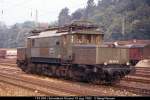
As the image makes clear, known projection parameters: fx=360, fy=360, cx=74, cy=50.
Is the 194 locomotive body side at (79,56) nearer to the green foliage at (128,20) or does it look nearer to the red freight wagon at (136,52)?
the red freight wagon at (136,52)

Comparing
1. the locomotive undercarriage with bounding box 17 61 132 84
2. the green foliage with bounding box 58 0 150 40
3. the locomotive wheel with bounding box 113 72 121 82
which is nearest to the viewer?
the locomotive undercarriage with bounding box 17 61 132 84

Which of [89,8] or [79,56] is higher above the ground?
[89,8]

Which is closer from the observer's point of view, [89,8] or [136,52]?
[136,52]

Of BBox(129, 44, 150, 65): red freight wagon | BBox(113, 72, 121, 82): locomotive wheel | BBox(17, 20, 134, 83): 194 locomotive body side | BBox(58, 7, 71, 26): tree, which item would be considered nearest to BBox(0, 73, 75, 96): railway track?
BBox(17, 20, 134, 83): 194 locomotive body side

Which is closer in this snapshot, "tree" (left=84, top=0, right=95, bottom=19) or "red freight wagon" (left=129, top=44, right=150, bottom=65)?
"red freight wagon" (left=129, top=44, right=150, bottom=65)

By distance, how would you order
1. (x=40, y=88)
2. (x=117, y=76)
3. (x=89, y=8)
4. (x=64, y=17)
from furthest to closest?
1. (x=89, y=8)
2. (x=64, y=17)
3. (x=117, y=76)
4. (x=40, y=88)

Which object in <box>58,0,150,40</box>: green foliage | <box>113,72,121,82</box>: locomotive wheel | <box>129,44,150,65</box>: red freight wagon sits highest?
<box>58,0,150,40</box>: green foliage

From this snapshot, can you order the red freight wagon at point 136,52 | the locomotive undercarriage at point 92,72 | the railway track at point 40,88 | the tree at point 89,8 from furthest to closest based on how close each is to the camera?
the tree at point 89,8
the red freight wagon at point 136,52
the locomotive undercarriage at point 92,72
the railway track at point 40,88

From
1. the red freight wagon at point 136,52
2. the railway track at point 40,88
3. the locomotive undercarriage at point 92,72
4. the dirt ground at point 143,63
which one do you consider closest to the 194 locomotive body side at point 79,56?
the locomotive undercarriage at point 92,72


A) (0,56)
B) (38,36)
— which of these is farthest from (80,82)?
(0,56)

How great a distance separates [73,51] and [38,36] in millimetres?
6002

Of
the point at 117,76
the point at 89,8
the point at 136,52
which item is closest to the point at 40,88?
the point at 117,76

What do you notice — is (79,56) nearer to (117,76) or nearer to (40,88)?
(117,76)

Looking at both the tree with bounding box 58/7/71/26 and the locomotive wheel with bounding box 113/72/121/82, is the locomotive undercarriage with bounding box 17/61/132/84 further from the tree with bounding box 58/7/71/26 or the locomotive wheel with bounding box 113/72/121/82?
the tree with bounding box 58/7/71/26
